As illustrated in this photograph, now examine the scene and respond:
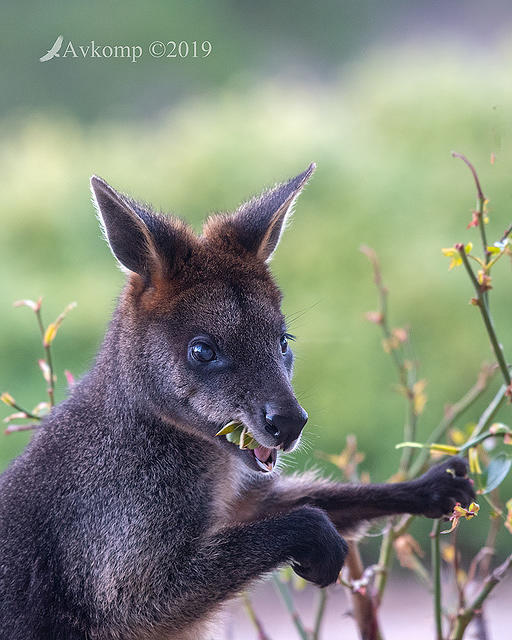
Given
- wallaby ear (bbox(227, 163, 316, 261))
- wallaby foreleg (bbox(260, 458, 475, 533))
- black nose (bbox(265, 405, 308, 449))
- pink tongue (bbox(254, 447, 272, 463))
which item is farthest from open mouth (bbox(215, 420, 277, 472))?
wallaby ear (bbox(227, 163, 316, 261))

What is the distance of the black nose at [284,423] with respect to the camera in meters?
2.17

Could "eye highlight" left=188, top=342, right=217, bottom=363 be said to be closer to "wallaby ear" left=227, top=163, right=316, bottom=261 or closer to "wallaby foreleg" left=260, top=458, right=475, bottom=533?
"wallaby ear" left=227, top=163, right=316, bottom=261

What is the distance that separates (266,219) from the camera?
2623 millimetres

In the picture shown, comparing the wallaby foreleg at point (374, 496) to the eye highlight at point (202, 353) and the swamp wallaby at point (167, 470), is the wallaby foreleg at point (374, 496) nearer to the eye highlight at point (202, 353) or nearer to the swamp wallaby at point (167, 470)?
the swamp wallaby at point (167, 470)

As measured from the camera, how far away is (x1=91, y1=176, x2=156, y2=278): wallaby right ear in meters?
2.34

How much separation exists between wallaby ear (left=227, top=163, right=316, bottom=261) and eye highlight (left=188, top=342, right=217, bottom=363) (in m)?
0.38

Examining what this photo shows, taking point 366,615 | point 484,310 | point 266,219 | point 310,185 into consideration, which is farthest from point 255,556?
point 310,185

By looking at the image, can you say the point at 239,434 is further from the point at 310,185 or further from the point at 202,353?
the point at 310,185

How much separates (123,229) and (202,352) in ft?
1.17

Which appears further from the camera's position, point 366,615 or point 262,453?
point 366,615

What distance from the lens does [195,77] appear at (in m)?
8.23

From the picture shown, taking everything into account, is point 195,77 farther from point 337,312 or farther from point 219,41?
point 337,312

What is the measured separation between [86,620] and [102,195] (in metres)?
1.03

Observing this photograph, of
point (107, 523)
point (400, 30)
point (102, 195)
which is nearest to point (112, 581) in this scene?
point (107, 523)
